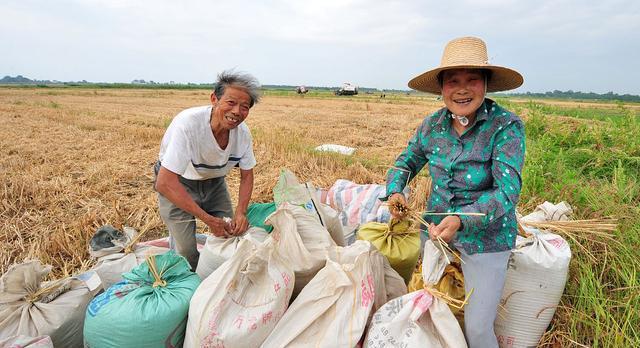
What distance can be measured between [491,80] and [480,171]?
50 cm

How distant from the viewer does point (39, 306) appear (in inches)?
70.8

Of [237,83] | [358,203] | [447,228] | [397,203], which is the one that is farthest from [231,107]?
[358,203]

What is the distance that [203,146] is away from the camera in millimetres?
2342

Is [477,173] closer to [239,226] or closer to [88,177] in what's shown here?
[239,226]

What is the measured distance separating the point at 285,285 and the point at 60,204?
3.51 metres

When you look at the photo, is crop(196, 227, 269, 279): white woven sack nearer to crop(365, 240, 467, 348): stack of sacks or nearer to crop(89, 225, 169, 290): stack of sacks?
crop(89, 225, 169, 290): stack of sacks

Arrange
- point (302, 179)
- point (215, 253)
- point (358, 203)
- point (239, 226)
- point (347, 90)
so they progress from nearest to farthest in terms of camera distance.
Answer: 1. point (215, 253)
2. point (239, 226)
3. point (358, 203)
4. point (302, 179)
5. point (347, 90)

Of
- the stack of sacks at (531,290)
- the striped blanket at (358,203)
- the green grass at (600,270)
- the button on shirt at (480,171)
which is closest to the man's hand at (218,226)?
the button on shirt at (480,171)

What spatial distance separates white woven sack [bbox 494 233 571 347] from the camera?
6.42 feet

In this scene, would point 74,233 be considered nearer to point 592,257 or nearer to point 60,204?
point 60,204

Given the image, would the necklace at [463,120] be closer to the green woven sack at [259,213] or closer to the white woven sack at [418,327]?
the white woven sack at [418,327]

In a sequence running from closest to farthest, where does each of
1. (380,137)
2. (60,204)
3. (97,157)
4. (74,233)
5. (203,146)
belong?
(203,146)
(74,233)
(60,204)
(97,157)
(380,137)

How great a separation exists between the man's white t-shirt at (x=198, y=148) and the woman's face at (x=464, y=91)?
1358mm

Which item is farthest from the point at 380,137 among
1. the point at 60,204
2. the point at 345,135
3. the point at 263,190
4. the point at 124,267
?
the point at 124,267
